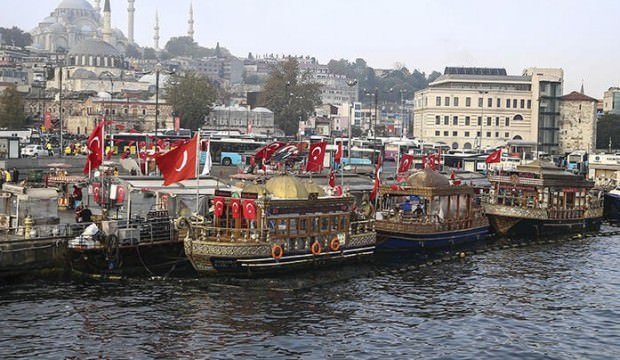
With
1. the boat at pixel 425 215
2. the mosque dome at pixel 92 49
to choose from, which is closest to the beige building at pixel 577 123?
the boat at pixel 425 215

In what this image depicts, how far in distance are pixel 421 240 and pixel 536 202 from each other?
10544 mm

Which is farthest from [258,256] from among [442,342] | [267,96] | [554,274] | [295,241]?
[267,96]

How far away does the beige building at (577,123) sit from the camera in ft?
322

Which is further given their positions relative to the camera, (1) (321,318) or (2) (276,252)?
(2) (276,252)

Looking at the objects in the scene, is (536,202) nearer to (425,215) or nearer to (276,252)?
(425,215)

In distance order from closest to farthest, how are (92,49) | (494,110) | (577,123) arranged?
(577,123), (494,110), (92,49)

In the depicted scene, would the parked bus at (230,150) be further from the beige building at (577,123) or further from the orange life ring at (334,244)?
the beige building at (577,123)

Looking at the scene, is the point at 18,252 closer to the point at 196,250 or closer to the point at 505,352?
the point at 196,250

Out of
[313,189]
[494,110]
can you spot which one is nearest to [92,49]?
[494,110]

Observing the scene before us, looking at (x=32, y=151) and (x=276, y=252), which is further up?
(x=32, y=151)

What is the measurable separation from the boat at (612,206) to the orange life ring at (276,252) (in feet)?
102

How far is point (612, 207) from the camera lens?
172 feet

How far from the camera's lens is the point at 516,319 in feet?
83.4

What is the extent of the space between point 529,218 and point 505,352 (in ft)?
67.0
